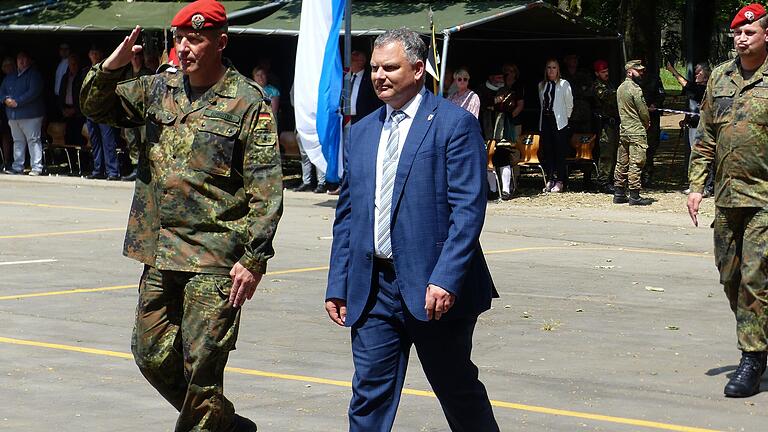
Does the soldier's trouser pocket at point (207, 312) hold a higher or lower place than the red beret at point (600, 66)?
higher

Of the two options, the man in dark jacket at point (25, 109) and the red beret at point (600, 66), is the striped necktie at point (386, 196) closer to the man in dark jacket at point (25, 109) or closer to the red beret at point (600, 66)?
the red beret at point (600, 66)

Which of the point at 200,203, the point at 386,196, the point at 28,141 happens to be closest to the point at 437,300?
the point at 386,196

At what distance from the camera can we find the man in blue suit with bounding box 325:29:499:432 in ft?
17.9

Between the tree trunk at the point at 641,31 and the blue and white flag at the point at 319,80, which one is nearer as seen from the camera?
the blue and white flag at the point at 319,80

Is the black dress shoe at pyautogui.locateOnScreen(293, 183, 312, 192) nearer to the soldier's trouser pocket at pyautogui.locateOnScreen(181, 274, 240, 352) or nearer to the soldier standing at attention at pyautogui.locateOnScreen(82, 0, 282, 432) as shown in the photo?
the soldier standing at attention at pyautogui.locateOnScreen(82, 0, 282, 432)

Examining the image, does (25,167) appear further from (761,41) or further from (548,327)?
(761,41)

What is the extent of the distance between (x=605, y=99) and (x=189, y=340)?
15430 millimetres

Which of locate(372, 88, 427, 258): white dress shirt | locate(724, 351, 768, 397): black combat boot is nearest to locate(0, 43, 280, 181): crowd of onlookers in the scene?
locate(724, 351, 768, 397): black combat boot

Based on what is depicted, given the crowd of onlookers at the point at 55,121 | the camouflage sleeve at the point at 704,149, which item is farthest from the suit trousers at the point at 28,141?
the camouflage sleeve at the point at 704,149

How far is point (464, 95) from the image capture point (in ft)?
64.8

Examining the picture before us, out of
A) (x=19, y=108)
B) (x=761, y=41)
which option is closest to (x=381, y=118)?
(x=761, y=41)

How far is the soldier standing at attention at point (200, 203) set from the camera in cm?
584

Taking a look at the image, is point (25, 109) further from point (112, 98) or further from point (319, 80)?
point (112, 98)

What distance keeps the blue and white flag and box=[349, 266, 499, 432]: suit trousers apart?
13.2 meters
